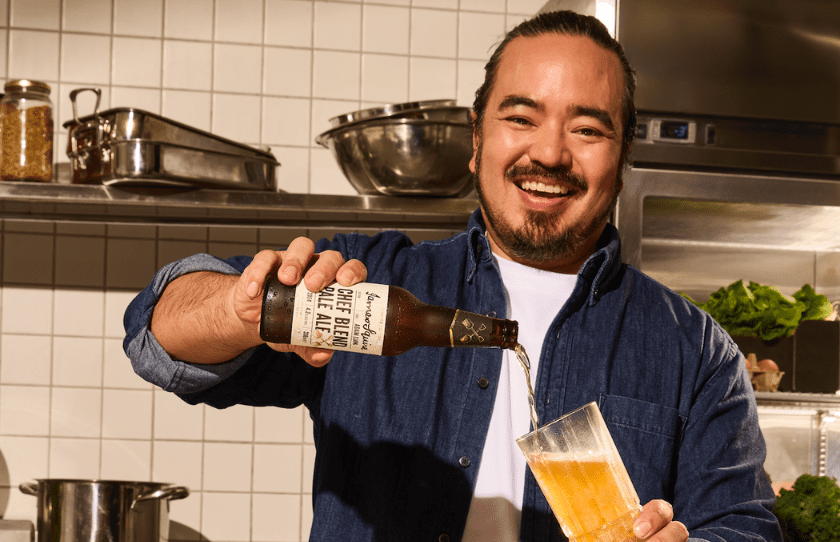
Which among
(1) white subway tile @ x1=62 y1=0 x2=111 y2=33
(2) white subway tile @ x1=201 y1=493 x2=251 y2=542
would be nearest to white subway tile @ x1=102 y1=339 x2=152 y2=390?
(2) white subway tile @ x1=201 y1=493 x2=251 y2=542

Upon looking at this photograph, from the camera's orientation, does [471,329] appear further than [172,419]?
No

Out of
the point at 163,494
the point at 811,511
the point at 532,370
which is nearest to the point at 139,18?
the point at 163,494

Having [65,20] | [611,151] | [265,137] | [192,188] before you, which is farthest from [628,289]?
[65,20]

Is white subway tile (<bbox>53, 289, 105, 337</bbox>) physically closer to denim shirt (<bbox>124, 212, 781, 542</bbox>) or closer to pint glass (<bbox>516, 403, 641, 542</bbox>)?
denim shirt (<bbox>124, 212, 781, 542</bbox>)

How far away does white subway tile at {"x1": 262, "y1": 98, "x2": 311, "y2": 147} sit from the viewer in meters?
2.27

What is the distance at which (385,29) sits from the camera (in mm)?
2328

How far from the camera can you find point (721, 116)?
66.5 inches

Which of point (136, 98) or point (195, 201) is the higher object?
point (136, 98)

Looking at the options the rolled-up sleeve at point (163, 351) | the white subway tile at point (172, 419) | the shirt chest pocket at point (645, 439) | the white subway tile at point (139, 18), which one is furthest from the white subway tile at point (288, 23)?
the shirt chest pocket at point (645, 439)

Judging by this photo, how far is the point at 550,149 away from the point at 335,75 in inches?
49.4

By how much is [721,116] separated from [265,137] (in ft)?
4.30

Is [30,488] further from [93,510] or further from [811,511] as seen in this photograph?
[811,511]

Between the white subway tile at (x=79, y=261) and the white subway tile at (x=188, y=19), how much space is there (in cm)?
67

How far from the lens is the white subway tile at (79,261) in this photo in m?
2.16
